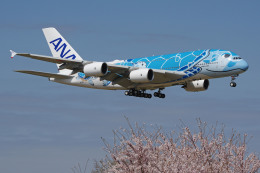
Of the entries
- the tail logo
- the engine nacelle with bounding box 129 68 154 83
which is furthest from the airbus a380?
the tail logo

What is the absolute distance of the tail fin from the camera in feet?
189

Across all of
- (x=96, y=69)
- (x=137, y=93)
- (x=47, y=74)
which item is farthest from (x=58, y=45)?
(x=96, y=69)

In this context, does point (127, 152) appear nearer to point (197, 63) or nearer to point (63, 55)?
point (197, 63)

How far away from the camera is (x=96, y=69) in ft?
139

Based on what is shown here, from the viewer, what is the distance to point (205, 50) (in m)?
44.7

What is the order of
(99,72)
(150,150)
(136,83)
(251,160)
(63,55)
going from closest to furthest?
(150,150), (251,160), (99,72), (136,83), (63,55)

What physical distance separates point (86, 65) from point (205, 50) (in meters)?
11.4

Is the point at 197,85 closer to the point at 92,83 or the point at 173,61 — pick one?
the point at 173,61

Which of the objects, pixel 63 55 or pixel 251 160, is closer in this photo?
pixel 251 160

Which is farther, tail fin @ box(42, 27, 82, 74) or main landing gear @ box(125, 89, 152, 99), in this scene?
tail fin @ box(42, 27, 82, 74)

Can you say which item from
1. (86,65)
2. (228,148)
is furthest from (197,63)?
(228,148)

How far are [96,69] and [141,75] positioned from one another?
4278 mm

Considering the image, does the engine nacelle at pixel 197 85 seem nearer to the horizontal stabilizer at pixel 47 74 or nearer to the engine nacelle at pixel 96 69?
the engine nacelle at pixel 96 69

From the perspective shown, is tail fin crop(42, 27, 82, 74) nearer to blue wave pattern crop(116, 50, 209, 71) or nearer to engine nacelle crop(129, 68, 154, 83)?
blue wave pattern crop(116, 50, 209, 71)
